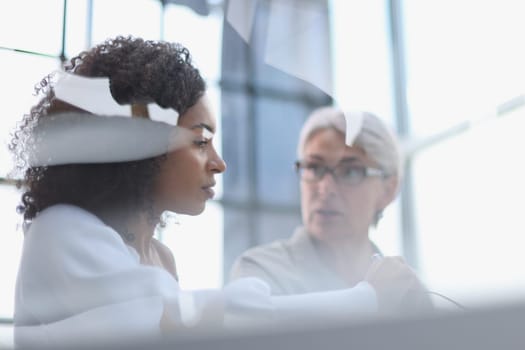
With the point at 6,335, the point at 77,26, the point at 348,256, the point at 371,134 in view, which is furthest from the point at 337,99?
the point at 6,335

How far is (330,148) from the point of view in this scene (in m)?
0.75

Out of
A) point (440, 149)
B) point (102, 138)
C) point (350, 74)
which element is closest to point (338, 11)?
point (350, 74)

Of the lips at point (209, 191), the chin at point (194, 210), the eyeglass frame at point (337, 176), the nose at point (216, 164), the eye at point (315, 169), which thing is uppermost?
the eye at point (315, 169)

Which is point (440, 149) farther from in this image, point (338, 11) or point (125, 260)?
point (125, 260)

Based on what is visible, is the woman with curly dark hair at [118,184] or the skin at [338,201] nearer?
the woman with curly dark hair at [118,184]

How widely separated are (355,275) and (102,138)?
0.25 meters

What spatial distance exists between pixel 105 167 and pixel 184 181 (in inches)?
2.6

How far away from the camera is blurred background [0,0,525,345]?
590 millimetres

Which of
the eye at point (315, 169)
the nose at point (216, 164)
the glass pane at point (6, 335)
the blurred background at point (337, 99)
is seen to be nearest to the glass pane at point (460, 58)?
the blurred background at point (337, 99)

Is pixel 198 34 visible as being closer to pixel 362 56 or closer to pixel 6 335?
pixel 362 56

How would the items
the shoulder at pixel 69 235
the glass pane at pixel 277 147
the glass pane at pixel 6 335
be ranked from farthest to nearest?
the glass pane at pixel 277 147 → the shoulder at pixel 69 235 → the glass pane at pixel 6 335

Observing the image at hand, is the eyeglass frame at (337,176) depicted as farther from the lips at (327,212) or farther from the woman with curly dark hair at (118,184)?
the woman with curly dark hair at (118,184)

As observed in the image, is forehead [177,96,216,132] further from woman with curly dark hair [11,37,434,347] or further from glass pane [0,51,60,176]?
glass pane [0,51,60,176]

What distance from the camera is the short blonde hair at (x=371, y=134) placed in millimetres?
711
